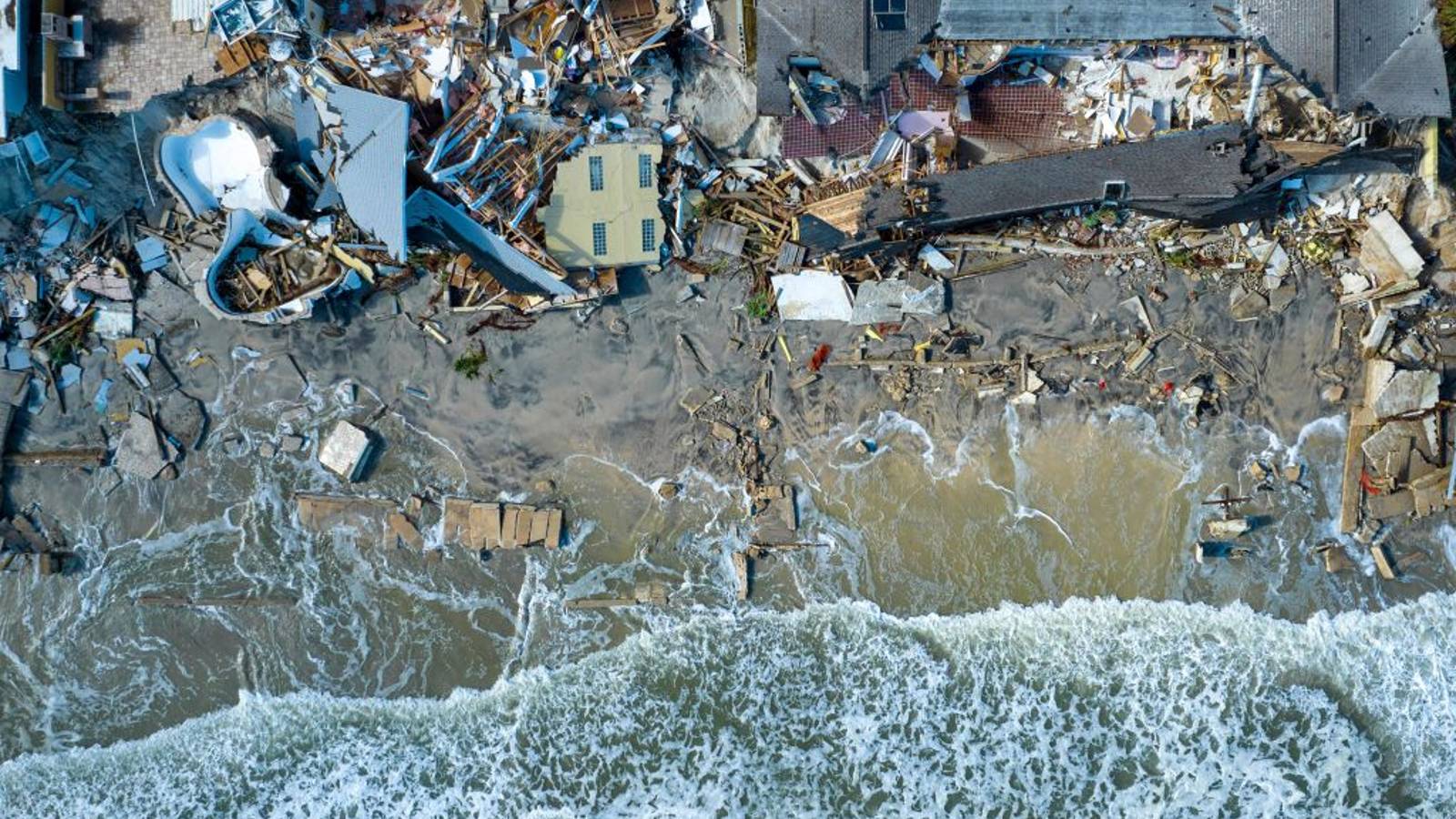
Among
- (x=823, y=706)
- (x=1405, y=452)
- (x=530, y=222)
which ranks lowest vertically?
(x=823, y=706)

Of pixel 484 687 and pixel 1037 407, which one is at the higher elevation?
pixel 1037 407

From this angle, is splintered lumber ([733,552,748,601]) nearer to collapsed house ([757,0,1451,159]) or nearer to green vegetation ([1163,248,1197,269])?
collapsed house ([757,0,1451,159])

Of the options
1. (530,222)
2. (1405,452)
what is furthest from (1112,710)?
(530,222)

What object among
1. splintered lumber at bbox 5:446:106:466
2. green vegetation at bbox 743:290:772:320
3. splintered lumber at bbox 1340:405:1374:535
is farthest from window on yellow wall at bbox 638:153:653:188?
splintered lumber at bbox 1340:405:1374:535

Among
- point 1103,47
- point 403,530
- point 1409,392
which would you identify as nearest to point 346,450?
point 403,530

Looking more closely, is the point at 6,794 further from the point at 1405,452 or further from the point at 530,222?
the point at 1405,452

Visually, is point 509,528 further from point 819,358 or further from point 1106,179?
point 1106,179

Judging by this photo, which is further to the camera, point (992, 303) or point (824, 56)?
point (992, 303)
